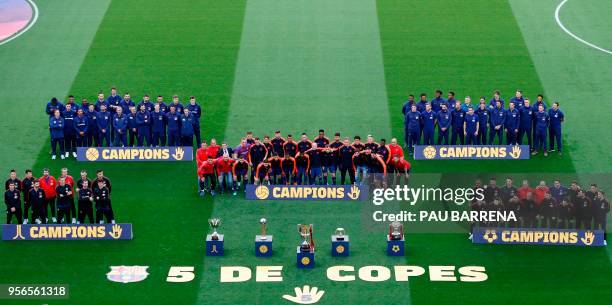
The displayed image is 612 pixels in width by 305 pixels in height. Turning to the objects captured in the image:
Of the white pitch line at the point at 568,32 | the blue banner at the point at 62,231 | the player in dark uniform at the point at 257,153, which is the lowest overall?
the blue banner at the point at 62,231

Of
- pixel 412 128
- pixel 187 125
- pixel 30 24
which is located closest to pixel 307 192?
pixel 412 128

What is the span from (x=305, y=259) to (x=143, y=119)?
9.15 meters

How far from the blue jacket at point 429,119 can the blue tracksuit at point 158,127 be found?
8.36 meters

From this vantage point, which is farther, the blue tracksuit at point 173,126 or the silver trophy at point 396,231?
the blue tracksuit at point 173,126

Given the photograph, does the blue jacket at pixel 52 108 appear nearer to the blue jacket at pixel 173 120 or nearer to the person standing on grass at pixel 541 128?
the blue jacket at pixel 173 120

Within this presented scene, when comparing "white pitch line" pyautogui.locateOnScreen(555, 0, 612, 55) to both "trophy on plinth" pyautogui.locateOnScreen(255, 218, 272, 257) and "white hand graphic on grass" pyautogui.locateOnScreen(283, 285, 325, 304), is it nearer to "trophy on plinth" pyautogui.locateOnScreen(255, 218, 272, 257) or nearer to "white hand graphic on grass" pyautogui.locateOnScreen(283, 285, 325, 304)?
"trophy on plinth" pyautogui.locateOnScreen(255, 218, 272, 257)

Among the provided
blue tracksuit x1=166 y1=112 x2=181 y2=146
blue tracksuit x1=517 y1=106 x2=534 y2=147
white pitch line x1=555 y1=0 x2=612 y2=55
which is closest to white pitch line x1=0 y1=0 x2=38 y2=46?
blue tracksuit x1=166 y1=112 x2=181 y2=146

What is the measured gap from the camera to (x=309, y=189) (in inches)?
1511

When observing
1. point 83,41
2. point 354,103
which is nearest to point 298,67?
point 354,103

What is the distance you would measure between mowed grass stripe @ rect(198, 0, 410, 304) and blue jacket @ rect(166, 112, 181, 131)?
2.41m

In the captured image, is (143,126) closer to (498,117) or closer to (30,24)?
(498,117)

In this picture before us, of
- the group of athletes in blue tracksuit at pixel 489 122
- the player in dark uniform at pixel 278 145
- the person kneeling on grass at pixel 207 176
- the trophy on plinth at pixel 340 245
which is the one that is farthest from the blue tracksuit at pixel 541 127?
the person kneeling on grass at pixel 207 176

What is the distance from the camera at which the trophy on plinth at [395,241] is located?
35.5m

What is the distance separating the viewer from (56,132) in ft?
135
